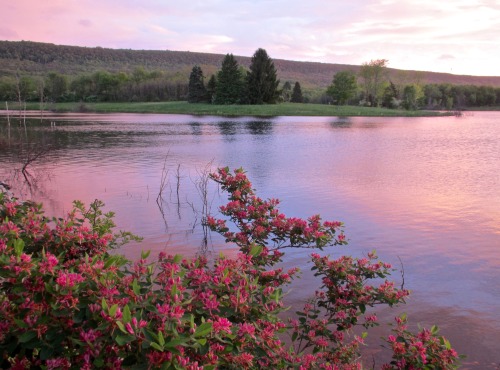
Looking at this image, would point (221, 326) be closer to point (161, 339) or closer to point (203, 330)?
point (203, 330)

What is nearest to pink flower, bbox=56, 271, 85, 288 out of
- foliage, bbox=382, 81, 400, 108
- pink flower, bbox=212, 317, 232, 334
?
pink flower, bbox=212, 317, 232, 334

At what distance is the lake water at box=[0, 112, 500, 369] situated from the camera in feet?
20.4

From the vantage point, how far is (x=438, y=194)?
13.0m

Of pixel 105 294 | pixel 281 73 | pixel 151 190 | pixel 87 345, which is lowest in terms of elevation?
pixel 151 190

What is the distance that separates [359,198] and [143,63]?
545 ft

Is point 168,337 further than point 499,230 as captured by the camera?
No

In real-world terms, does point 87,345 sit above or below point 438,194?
above

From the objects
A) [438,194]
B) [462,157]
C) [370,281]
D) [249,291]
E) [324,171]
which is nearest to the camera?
[249,291]

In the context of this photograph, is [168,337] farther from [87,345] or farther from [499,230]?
[499,230]

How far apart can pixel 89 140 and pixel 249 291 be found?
1092 inches

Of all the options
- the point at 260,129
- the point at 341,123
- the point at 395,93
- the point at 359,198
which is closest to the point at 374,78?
the point at 395,93

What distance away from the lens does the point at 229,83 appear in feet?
249

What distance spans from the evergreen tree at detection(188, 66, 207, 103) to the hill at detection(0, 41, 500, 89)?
42.4m

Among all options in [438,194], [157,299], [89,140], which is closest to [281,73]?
[89,140]
